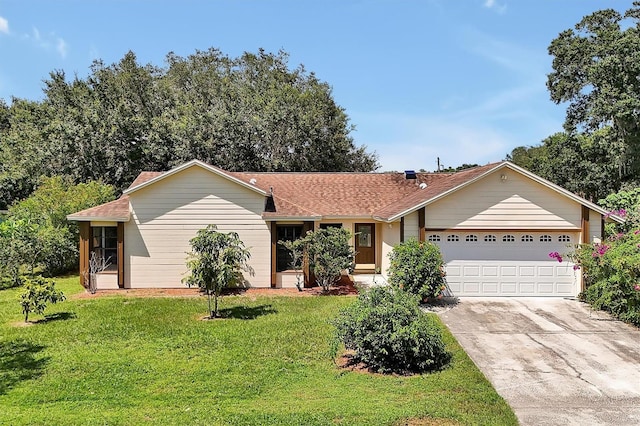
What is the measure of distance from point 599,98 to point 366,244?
16.1 meters

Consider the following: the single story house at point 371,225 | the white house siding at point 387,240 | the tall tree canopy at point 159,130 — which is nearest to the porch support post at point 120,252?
the single story house at point 371,225

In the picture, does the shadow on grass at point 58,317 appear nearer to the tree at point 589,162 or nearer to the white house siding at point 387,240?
the white house siding at point 387,240

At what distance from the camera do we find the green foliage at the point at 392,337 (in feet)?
26.4

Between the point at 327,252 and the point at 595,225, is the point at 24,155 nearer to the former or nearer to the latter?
the point at 327,252

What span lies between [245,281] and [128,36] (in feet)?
37.2

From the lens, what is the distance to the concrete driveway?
21.9 feet

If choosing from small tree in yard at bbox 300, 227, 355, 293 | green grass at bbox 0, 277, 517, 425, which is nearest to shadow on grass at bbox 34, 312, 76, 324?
green grass at bbox 0, 277, 517, 425

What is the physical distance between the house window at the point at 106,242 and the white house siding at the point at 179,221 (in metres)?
0.62

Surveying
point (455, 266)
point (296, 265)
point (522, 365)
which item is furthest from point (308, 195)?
point (522, 365)

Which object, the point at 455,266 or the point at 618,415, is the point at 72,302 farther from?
the point at 618,415

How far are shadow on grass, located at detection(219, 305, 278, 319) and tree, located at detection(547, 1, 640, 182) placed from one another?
21.0 meters

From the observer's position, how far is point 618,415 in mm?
6418

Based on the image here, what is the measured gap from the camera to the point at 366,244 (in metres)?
19.3

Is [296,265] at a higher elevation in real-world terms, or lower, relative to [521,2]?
lower
